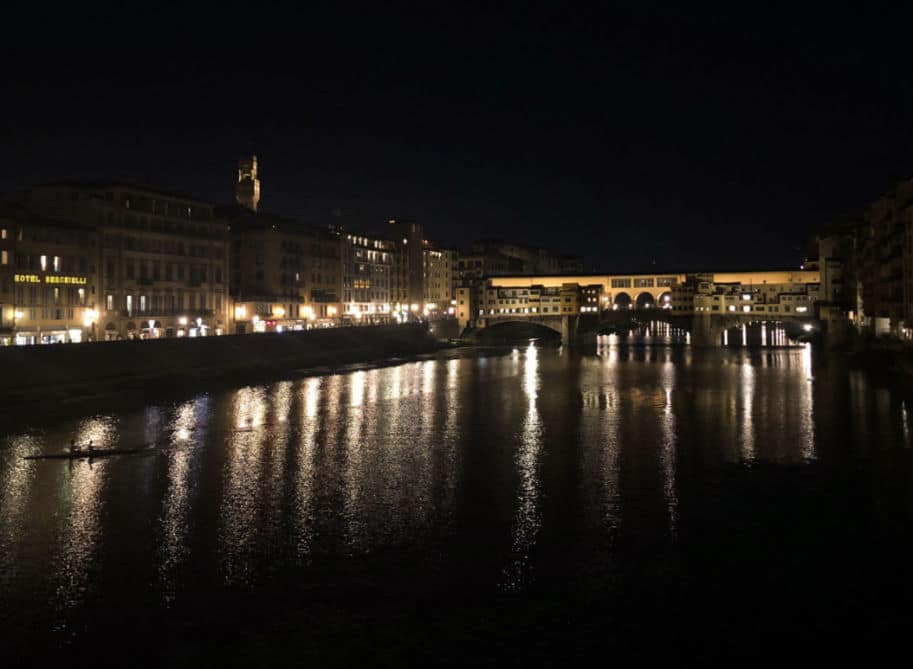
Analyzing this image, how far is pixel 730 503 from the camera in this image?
26062 mm

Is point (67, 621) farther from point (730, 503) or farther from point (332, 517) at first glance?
point (730, 503)

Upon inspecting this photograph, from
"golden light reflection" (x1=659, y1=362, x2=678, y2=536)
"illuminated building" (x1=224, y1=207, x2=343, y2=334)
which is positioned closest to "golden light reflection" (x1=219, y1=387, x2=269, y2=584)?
"golden light reflection" (x1=659, y1=362, x2=678, y2=536)

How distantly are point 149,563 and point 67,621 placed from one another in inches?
133

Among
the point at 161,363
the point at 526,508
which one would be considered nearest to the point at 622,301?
the point at 161,363

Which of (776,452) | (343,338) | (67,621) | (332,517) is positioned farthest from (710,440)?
(343,338)

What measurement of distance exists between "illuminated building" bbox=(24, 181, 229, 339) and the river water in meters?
31.6

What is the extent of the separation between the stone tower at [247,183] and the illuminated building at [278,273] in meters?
15.9

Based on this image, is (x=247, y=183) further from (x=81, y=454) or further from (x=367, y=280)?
(x=81, y=454)

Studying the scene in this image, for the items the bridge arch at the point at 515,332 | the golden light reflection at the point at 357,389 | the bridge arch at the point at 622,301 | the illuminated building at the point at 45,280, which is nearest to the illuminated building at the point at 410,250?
the bridge arch at the point at 515,332

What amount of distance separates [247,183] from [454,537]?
11131 cm

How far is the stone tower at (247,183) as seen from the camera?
12562cm

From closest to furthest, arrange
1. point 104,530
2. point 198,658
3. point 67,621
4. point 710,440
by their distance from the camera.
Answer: point 198,658 → point 67,621 → point 104,530 → point 710,440

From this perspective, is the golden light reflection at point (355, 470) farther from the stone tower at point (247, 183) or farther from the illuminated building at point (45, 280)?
the stone tower at point (247, 183)

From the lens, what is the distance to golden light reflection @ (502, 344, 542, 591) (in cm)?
1953
